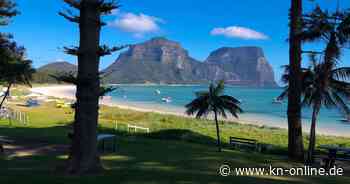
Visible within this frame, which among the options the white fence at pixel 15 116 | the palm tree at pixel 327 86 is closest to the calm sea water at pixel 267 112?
the palm tree at pixel 327 86

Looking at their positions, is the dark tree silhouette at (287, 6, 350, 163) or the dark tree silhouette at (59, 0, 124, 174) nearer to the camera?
the dark tree silhouette at (59, 0, 124, 174)

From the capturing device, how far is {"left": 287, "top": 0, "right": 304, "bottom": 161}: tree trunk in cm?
1101

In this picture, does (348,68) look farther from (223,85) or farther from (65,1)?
(65,1)

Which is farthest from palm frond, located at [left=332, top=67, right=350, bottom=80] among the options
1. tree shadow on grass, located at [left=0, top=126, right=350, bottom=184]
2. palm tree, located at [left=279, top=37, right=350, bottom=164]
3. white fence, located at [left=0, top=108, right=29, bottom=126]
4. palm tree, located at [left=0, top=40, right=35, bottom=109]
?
white fence, located at [left=0, top=108, right=29, bottom=126]

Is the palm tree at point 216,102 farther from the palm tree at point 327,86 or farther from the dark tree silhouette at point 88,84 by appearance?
the dark tree silhouette at point 88,84

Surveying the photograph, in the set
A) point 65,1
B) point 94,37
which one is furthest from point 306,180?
point 65,1

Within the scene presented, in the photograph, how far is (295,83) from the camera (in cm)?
1103

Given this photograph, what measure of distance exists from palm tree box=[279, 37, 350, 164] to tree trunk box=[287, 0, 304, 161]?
0.34 metres

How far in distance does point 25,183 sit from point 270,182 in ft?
14.6

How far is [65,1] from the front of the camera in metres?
6.81

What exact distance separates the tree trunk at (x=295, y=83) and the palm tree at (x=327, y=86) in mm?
340

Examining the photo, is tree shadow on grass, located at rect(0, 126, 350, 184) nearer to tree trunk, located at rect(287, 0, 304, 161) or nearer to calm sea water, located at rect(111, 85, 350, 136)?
tree trunk, located at rect(287, 0, 304, 161)

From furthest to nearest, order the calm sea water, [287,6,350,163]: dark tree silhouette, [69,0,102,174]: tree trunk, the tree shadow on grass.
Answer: the calm sea water
[287,6,350,163]: dark tree silhouette
[69,0,102,174]: tree trunk
the tree shadow on grass

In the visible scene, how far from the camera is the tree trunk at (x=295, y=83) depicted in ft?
36.1
